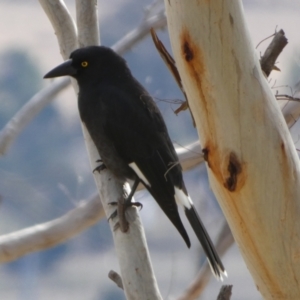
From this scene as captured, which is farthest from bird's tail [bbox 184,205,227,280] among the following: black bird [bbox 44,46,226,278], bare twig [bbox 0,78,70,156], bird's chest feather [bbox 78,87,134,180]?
bare twig [bbox 0,78,70,156]

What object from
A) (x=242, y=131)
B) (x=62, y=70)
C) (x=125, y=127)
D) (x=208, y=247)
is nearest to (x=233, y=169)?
(x=242, y=131)

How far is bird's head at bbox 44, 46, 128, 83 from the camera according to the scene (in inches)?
88.4

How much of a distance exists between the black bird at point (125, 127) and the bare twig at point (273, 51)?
0.85 meters

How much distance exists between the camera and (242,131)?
3.84 ft

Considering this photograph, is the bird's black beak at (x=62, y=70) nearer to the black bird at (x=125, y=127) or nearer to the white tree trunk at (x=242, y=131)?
the black bird at (x=125, y=127)

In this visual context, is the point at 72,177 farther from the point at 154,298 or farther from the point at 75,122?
the point at 154,298

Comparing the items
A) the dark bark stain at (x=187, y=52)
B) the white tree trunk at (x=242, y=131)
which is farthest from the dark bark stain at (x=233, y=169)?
the dark bark stain at (x=187, y=52)

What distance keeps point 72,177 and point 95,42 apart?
0.95 m

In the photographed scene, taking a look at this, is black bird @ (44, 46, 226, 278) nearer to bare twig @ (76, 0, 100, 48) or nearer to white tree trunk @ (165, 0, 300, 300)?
bare twig @ (76, 0, 100, 48)

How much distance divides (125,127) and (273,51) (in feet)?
3.41

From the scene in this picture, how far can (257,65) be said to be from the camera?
1.19 m

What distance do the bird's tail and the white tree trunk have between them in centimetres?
73

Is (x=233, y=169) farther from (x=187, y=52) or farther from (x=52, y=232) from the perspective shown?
(x=52, y=232)

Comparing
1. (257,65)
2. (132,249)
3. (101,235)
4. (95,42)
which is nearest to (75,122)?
(101,235)
